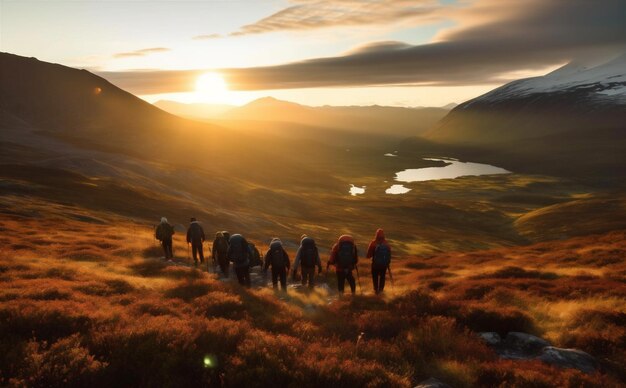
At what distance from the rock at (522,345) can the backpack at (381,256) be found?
625 cm

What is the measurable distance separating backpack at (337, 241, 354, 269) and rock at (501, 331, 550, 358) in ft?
22.8

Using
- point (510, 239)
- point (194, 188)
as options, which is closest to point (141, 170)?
point (194, 188)

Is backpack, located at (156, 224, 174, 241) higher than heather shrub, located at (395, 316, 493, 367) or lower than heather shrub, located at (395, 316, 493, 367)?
higher

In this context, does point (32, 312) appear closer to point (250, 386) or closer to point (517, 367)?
point (250, 386)

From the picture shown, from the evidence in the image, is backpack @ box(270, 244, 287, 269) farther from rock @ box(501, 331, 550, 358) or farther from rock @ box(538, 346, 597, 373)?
rock @ box(538, 346, 597, 373)

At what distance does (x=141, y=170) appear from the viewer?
111 meters

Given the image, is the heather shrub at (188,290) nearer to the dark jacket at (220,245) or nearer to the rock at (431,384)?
the dark jacket at (220,245)

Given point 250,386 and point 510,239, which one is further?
point 510,239

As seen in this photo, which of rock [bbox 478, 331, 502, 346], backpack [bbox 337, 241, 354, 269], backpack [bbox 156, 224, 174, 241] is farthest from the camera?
backpack [bbox 156, 224, 174, 241]

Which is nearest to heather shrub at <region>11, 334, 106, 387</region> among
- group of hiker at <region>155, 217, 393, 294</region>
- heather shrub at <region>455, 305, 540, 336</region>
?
group of hiker at <region>155, 217, 393, 294</region>

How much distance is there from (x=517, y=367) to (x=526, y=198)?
174786 millimetres

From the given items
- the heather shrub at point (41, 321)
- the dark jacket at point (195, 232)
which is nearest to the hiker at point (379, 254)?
the heather shrub at point (41, 321)

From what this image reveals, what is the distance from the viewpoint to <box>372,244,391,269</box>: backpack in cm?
1731

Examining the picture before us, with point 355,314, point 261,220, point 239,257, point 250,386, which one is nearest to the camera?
point 250,386
